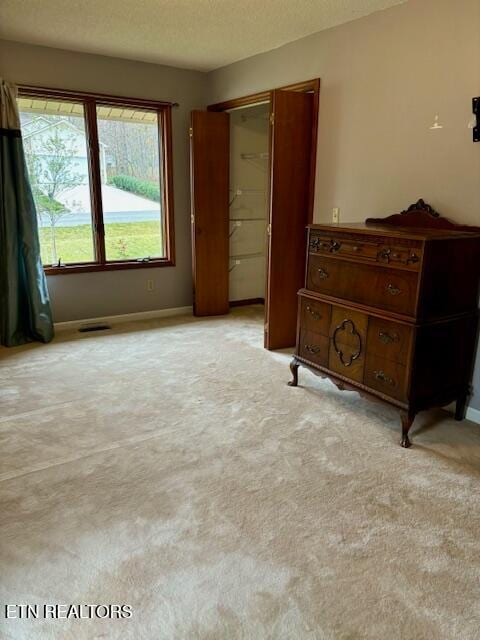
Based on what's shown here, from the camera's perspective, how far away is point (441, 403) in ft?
8.85

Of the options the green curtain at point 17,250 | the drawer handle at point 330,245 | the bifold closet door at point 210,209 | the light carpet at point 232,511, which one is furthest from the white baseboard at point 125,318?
the drawer handle at point 330,245

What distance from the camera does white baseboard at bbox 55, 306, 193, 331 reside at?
15.0 ft

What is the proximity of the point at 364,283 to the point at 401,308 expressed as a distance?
0.95ft

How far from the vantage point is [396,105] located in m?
3.03

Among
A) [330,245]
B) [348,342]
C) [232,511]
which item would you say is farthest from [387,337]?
[232,511]

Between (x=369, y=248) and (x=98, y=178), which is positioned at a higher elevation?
(x=98, y=178)

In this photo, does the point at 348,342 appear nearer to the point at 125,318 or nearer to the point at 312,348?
the point at 312,348

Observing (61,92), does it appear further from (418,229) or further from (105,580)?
(105,580)

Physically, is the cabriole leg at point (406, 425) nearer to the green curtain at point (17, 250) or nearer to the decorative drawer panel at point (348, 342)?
the decorative drawer panel at point (348, 342)

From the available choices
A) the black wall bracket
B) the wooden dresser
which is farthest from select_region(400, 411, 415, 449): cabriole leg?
the black wall bracket

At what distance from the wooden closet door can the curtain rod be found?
1.58 m

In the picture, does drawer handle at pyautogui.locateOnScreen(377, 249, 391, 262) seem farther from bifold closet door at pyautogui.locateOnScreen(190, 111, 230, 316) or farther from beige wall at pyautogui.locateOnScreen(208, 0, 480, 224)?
bifold closet door at pyautogui.locateOnScreen(190, 111, 230, 316)

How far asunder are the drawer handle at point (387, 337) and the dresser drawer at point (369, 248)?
14.8 inches

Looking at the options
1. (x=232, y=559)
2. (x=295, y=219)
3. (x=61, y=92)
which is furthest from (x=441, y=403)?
(x=61, y=92)
